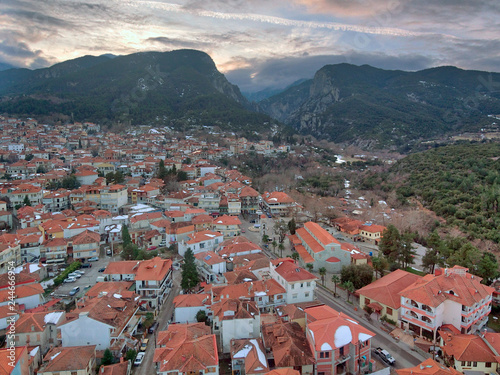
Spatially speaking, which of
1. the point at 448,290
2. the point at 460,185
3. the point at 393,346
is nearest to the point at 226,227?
the point at 393,346

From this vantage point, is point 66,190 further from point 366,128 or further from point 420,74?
point 420,74

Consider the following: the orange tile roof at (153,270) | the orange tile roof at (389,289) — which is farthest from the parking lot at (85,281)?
the orange tile roof at (389,289)

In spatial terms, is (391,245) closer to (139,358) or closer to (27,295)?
(139,358)

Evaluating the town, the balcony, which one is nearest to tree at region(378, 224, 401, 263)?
the town

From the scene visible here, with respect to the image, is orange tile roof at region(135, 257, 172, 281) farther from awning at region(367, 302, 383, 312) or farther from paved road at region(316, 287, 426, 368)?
awning at region(367, 302, 383, 312)

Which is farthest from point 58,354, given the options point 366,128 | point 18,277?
point 366,128
